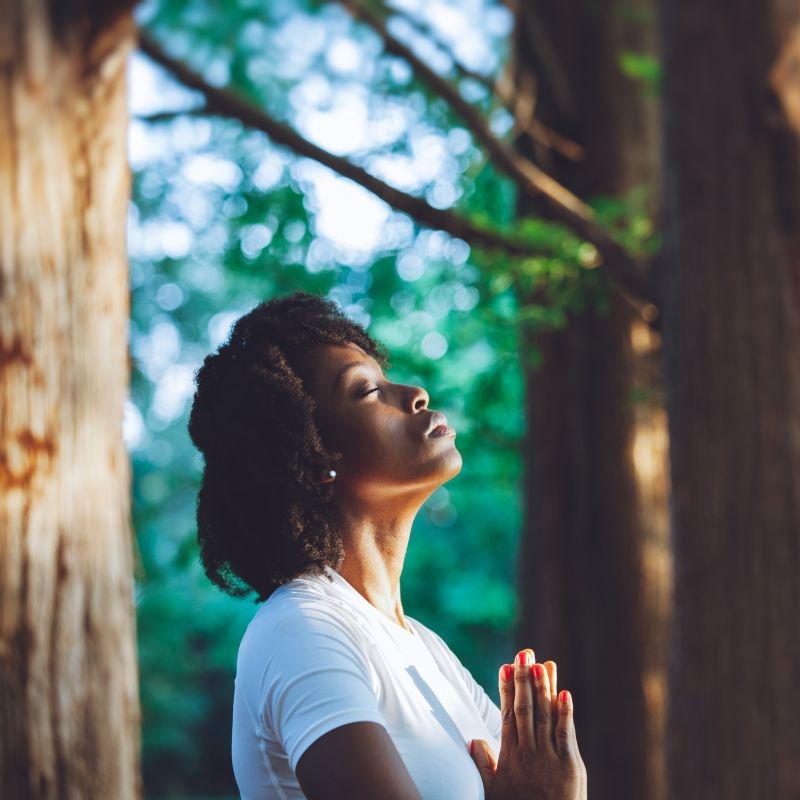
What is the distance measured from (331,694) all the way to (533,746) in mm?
370

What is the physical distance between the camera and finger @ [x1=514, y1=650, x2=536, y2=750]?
1.61 metres

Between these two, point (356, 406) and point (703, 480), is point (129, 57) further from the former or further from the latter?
point (703, 480)

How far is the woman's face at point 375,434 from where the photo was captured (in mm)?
1779

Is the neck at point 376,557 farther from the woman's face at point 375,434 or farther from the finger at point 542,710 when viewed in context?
the finger at point 542,710

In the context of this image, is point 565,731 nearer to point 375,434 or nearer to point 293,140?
point 375,434

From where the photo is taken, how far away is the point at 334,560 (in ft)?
5.87

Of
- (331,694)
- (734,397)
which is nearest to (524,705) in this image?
(331,694)

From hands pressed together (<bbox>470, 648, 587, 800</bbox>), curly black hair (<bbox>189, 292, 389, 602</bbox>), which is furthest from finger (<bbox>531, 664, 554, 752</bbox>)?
curly black hair (<bbox>189, 292, 389, 602</bbox>)

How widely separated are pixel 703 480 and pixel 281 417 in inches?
123

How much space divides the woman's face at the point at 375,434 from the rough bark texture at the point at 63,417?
0.95 meters

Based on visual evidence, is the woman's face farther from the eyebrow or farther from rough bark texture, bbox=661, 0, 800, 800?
rough bark texture, bbox=661, 0, 800, 800

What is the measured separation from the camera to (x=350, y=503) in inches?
71.7

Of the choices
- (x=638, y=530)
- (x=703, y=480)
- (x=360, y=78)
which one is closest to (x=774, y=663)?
(x=703, y=480)

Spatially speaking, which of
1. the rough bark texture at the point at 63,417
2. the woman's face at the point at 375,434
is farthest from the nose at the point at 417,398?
the rough bark texture at the point at 63,417
